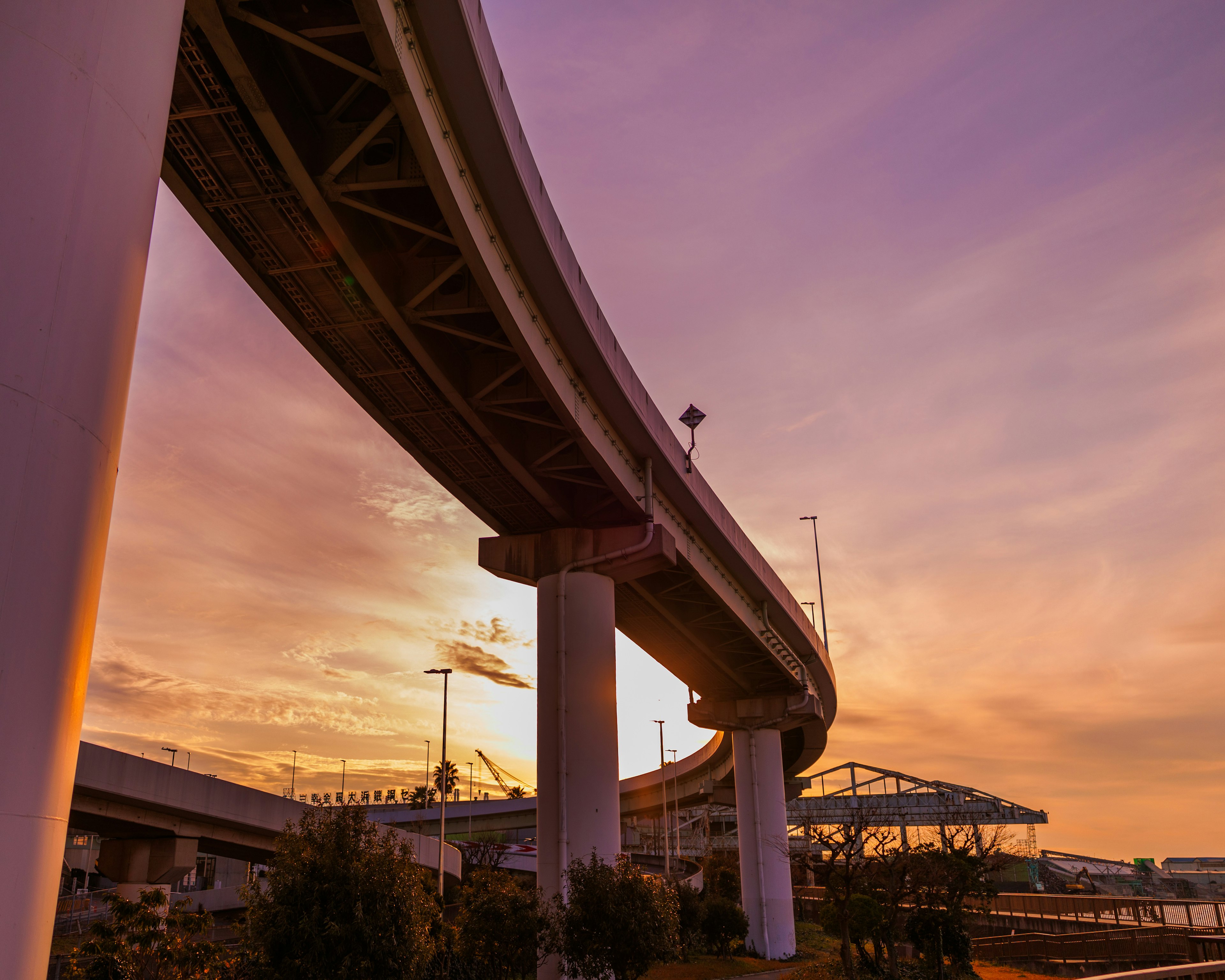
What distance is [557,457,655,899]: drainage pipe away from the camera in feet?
75.3

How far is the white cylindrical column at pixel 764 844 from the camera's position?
43.6 metres

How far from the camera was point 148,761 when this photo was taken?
25.8 metres

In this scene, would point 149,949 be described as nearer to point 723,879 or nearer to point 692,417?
point 692,417

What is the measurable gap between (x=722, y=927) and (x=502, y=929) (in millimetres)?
22259

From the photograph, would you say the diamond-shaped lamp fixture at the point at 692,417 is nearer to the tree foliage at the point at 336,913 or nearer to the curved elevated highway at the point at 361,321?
the curved elevated highway at the point at 361,321

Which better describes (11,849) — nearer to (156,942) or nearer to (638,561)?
(156,942)

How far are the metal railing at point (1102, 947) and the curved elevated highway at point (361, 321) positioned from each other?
14863 mm

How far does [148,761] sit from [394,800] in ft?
391

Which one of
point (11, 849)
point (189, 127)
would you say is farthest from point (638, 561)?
point (11, 849)

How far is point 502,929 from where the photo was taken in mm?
21250

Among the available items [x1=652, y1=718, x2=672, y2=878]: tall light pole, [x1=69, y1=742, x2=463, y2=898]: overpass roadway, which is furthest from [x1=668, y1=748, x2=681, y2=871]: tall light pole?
[x1=69, y1=742, x2=463, y2=898]: overpass roadway

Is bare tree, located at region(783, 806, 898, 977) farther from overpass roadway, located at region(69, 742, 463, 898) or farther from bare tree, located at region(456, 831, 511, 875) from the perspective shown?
bare tree, located at region(456, 831, 511, 875)

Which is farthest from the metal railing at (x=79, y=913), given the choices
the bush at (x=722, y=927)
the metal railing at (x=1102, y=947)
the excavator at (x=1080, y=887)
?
the excavator at (x=1080, y=887)

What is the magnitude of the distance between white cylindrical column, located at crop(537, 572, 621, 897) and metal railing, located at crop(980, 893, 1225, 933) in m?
20.3
